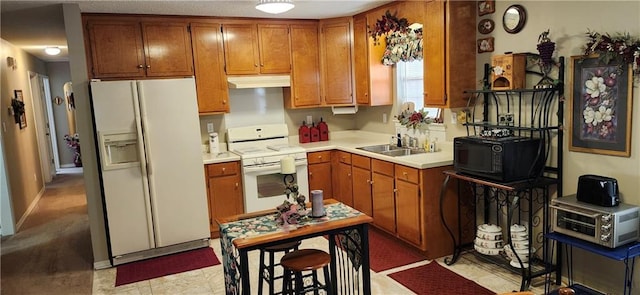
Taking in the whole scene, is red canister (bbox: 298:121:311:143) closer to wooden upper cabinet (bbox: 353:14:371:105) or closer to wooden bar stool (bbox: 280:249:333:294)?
wooden upper cabinet (bbox: 353:14:371:105)

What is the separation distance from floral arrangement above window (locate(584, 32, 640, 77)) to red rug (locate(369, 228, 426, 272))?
6.59 feet

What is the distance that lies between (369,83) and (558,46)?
80.9 inches

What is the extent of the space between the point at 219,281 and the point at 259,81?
2.20 metres

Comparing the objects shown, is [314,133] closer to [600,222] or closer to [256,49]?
[256,49]

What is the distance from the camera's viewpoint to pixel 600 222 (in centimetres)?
248

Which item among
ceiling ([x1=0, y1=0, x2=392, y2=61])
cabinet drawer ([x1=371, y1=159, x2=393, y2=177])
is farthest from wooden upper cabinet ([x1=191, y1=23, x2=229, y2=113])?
cabinet drawer ([x1=371, y1=159, x2=393, y2=177])

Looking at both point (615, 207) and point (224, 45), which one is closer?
point (615, 207)

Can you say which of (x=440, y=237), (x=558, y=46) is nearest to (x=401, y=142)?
(x=440, y=237)

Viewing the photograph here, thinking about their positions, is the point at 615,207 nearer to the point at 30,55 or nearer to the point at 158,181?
the point at 158,181

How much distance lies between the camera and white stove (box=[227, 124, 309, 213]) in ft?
14.6

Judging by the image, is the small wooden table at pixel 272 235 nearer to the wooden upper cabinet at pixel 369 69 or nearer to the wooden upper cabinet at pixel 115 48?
the wooden upper cabinet at pixel 369 69

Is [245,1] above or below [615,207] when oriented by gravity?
above

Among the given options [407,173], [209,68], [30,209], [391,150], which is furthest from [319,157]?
[30,209]

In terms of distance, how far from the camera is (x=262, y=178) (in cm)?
458
